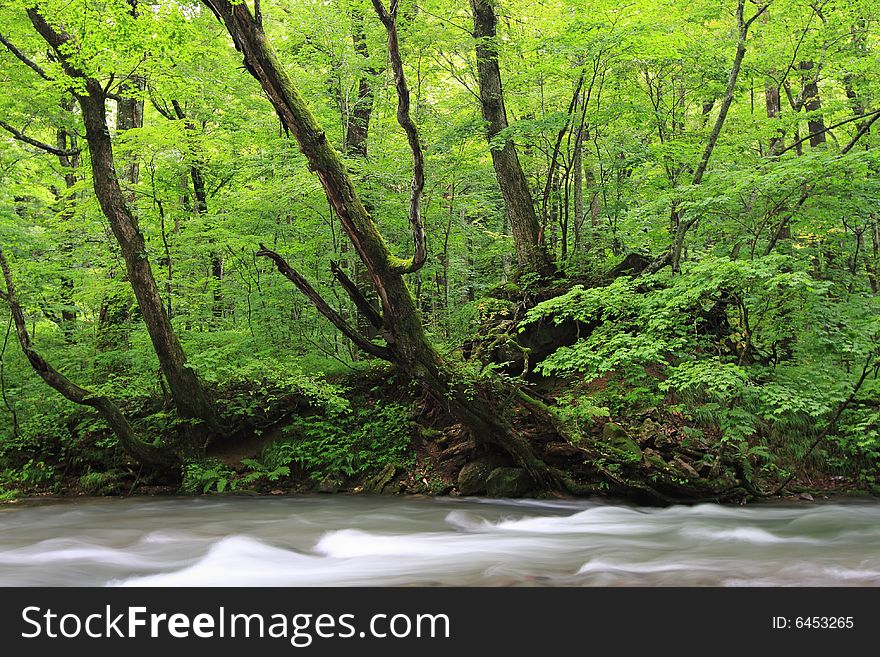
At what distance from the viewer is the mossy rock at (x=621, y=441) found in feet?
23.1

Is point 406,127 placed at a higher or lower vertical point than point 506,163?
lower

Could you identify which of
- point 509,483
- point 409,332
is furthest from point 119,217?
point 509,483

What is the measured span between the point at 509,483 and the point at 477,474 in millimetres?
481

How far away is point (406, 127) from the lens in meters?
6.03

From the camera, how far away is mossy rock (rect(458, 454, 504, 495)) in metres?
7.80

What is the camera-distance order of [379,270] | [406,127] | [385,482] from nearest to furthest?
[406,127]
[379,270]
[385,482]

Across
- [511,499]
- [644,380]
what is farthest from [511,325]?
[511,499]

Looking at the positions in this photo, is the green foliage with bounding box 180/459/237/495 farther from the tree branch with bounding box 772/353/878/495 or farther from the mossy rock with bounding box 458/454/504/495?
the tree branch with bounding box 772/353/878/495

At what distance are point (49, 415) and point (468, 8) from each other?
35.3 feet

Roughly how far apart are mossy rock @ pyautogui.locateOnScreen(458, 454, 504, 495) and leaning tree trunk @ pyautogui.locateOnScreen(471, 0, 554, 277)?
3.17m

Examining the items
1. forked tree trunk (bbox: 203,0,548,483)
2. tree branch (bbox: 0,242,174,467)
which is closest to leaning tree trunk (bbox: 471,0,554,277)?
forked tree trunk (bbox: 203,0,548,483)

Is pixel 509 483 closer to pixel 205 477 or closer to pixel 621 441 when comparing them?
pixel 621 441

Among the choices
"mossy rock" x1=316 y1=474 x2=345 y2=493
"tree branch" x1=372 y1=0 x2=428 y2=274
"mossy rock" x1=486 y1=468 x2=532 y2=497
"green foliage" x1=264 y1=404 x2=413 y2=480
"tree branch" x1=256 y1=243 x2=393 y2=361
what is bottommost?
"mossy rock" x1=316 y1=474 x2=345 y2=493
